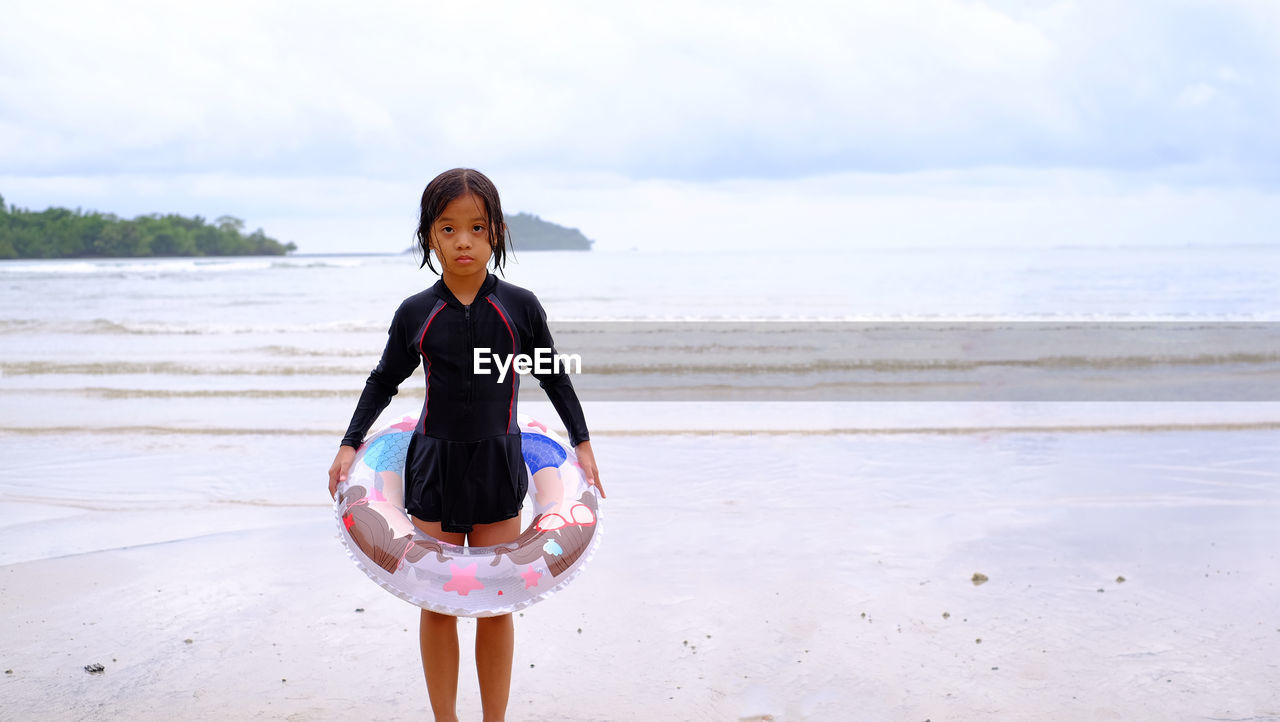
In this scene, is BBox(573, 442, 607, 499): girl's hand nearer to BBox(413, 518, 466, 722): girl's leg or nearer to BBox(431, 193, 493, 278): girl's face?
BBox(413, 518, 466, 722): girl's leg

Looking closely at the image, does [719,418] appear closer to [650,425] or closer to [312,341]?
[650,425]

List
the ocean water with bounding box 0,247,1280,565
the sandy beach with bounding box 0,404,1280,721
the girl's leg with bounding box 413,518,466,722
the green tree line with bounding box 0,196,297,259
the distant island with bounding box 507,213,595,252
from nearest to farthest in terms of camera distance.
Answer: the girl's leg with bounding box 413,518,466,722, the sandy beach with bounding box 0,404,1280,721, the ocean water with bounding box 0,247,1280,565, the green tree line with bounding box 0,196,297,259, the distant island with bounding box 507,213,595,252

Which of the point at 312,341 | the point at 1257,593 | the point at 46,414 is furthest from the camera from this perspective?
the point at 312,341

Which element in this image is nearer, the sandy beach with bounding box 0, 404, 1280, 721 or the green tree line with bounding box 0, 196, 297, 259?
the sandy beach with bounding box 0, 404, 1280, 721

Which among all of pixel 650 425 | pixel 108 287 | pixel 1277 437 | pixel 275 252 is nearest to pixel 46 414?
pixel 650 425

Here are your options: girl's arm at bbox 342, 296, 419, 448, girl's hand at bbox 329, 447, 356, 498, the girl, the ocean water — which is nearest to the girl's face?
the girl

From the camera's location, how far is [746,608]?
3.65m

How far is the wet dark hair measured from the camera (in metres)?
2.32

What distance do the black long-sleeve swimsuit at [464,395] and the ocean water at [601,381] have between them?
2836mm

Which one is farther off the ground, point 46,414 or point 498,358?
point 498,358

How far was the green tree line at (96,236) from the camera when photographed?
60.4 m

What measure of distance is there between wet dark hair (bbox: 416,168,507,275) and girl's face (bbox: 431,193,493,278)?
12 millimetres

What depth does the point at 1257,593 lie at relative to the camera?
3758mm

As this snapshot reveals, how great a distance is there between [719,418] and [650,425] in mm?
687
